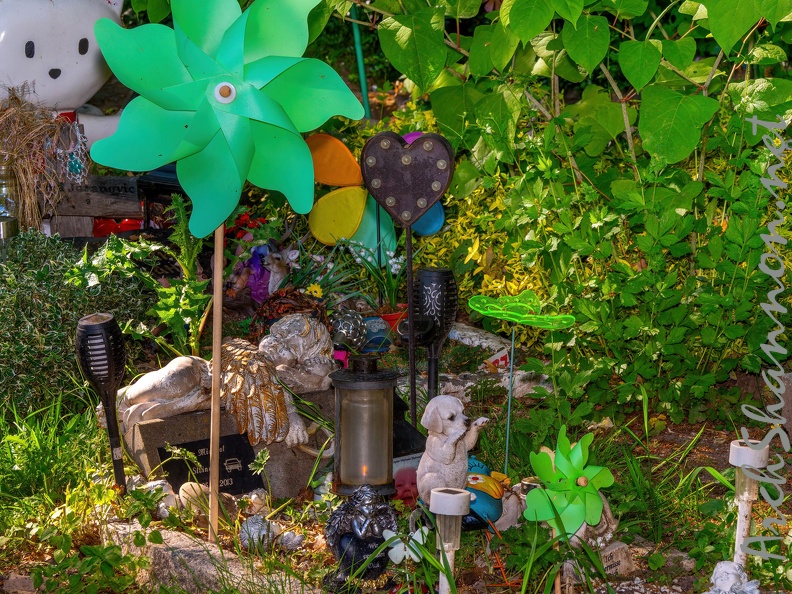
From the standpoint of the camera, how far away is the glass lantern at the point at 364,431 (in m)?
2.89

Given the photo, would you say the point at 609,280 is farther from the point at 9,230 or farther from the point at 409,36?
the point at 9,230

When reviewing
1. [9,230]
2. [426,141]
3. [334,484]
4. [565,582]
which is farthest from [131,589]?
[9,230]

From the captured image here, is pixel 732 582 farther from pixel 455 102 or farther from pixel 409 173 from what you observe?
pixel 455 102

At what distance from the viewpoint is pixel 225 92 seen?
2727mm

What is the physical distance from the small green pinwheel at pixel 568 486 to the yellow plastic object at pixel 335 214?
2.56 meters

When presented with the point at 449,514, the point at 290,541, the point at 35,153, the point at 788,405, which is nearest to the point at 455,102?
the point at 788,405

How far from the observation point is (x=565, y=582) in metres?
2.57

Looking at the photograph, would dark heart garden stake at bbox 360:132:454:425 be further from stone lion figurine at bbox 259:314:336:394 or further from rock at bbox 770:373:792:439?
rock at bbox 770:373:792:439

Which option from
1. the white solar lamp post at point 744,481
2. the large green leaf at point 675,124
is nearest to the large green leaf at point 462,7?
the large green leaf at point 675,124

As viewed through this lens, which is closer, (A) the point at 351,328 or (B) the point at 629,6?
(B) the point at 629,6

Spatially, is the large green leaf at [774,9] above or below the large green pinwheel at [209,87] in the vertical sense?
above

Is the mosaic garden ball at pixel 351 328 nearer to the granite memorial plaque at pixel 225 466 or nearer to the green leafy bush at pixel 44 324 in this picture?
the granite memorial plaque at pixel 225 466

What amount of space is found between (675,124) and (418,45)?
0.89 metres

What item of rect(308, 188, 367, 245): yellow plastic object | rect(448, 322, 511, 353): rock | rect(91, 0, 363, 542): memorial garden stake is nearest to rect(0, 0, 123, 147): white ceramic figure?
rect(308, 188, 367, 245): yellow plastic object
